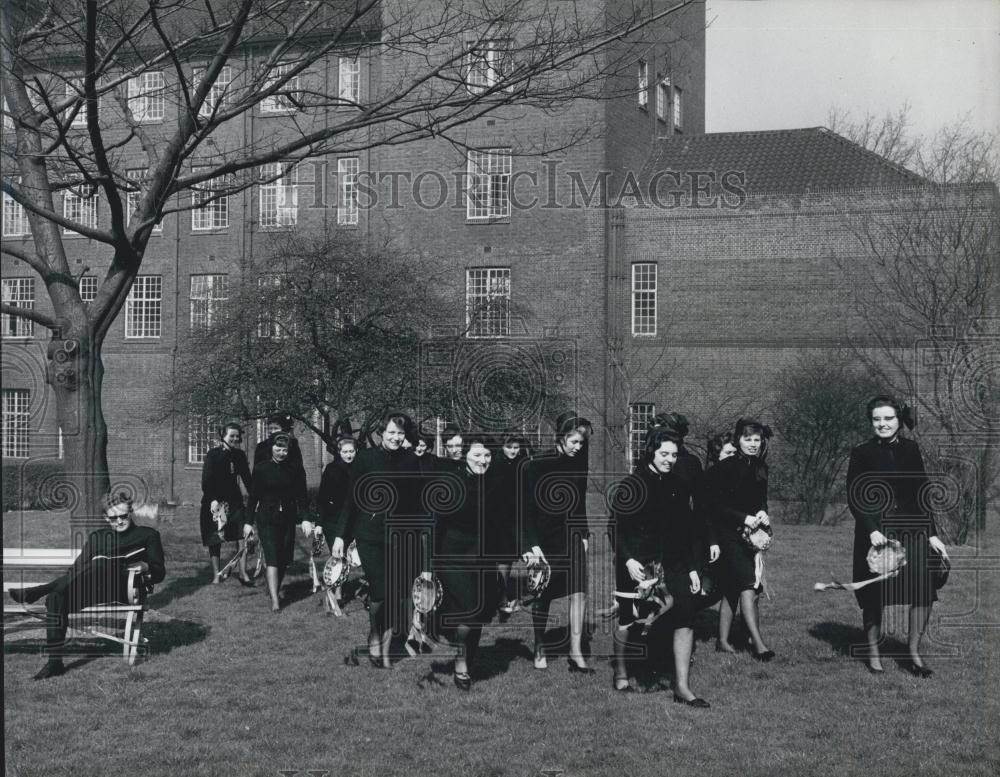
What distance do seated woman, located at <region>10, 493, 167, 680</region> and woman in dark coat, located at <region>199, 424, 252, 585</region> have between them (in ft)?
13.3


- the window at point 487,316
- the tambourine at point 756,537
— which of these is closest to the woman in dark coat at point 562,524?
the tambourine at point 756,537

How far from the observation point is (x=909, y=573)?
900 centimetres

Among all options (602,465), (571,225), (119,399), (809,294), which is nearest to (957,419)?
(809,294)

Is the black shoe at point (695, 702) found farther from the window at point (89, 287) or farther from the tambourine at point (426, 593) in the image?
the window at point (89, 287)

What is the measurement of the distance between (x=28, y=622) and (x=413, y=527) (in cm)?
335

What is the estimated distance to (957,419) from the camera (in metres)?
21.0

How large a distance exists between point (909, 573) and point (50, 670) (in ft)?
22.1

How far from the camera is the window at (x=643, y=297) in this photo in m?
28.8

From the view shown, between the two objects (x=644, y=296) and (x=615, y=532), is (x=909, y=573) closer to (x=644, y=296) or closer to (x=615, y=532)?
(x=615, y=532)

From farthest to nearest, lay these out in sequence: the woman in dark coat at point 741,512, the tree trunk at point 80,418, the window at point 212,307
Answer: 1. the window at point 212,307
2. the tree trunk at point 80,418
3. the woman in dark coat at point 741,512

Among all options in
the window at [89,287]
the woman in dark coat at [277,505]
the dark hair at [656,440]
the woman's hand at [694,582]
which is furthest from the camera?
the window at [89,287]

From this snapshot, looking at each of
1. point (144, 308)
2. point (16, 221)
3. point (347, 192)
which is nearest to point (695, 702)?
point (347, 192)

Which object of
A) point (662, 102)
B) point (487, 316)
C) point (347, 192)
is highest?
point (662, 102)

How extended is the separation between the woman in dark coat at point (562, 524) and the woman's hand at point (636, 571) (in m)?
1.01
